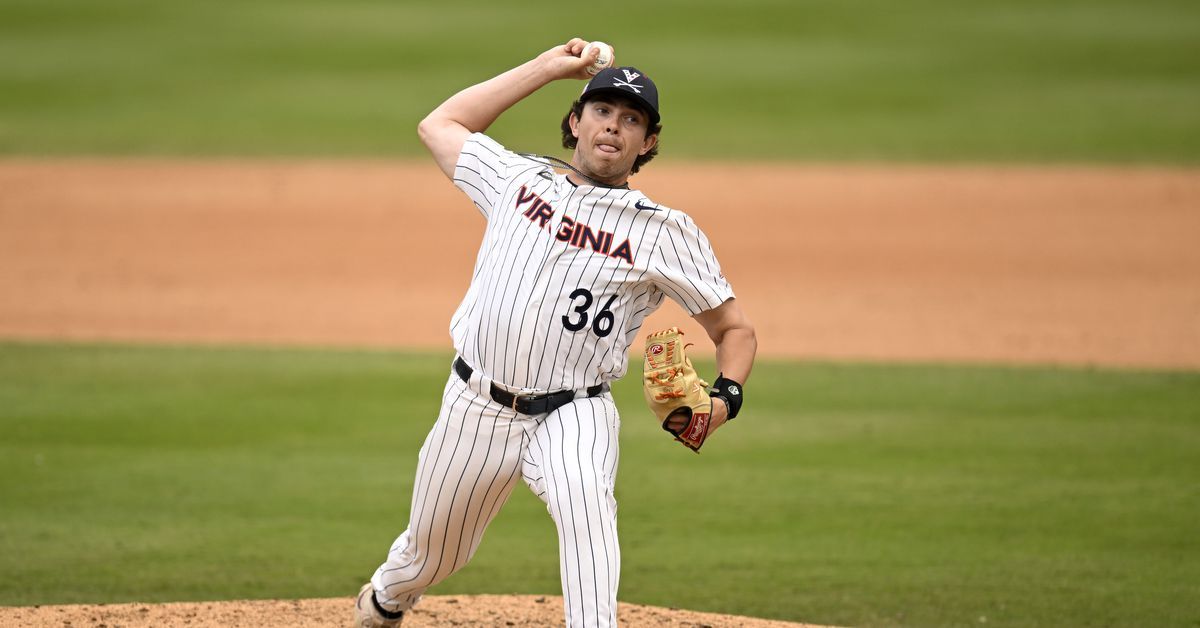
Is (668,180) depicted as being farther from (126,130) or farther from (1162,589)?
(1162,589)

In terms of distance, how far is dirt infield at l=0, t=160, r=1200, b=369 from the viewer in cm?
1159

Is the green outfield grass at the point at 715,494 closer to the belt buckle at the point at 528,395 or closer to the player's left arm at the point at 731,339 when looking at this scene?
the player's left arm at the point at 731,339

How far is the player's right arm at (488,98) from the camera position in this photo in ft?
15.0

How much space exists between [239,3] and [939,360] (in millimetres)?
19088

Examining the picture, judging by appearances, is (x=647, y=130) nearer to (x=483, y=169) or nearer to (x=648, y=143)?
(x=648, y=143)

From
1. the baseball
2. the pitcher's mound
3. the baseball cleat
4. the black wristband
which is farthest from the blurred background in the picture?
the baseball

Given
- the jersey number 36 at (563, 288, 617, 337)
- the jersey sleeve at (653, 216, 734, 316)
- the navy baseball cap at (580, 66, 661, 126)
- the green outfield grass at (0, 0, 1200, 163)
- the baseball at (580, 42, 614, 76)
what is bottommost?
the jersey number 36 at (563, 288, 617, 337)

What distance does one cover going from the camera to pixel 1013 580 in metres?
6.14

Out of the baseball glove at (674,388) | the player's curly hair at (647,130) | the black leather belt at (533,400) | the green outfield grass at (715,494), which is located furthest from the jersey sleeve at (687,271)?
the green outfield grass at (715,494)

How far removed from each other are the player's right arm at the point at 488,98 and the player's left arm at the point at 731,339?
891 mm

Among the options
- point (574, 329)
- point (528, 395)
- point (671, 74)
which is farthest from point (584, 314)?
point (671, 74)

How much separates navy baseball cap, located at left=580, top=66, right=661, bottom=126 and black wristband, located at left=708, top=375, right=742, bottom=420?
0.83 m

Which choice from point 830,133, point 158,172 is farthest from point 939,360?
point 158,172

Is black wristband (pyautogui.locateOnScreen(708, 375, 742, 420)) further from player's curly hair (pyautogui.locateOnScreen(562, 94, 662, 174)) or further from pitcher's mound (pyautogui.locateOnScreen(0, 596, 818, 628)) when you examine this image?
pitcher's mound (pyautogui.locateOnScreen(0, 596, 818, 628))
